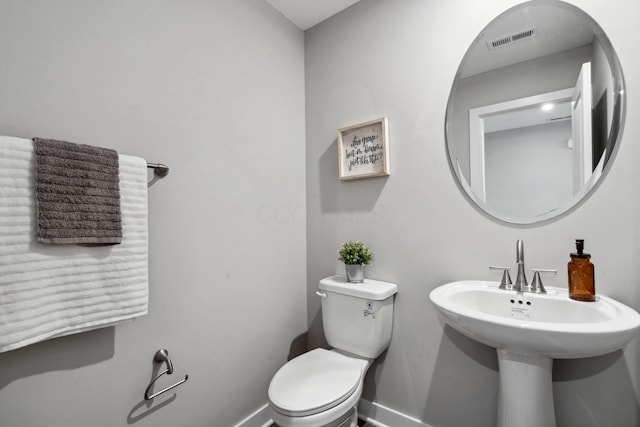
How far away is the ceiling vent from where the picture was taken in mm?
1212

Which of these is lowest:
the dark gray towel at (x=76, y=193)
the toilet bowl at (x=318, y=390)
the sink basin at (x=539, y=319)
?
the toilet bowl at (x=318, y=390)

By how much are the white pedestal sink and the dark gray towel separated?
3.83 ft

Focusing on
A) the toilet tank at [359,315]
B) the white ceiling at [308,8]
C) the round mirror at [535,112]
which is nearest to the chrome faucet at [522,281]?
the round mirror at [535,112]

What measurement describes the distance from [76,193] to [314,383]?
→ 1133 mm

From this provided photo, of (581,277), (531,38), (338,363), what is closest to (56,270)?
(338,363)

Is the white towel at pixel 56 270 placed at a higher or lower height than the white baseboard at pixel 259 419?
higher

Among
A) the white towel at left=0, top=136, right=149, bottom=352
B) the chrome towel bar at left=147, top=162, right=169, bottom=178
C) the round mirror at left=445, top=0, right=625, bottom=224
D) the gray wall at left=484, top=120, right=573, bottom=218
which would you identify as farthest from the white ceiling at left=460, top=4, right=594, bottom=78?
the white towel at left=0, top=136, right=149, bottom=352

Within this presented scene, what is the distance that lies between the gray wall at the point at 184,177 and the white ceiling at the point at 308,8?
2.1 inches

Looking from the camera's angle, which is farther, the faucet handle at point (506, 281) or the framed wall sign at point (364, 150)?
the framed wall sign at point (364, 150)

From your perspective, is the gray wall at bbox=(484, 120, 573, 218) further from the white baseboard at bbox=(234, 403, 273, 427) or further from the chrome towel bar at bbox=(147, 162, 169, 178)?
the white baseboard at bbox=(234, 403, 273, 427)

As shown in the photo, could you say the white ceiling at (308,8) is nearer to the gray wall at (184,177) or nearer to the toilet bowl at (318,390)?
the gray wall at (184,177)

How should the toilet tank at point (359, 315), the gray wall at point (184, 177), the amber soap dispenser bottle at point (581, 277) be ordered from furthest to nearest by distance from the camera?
the toilet tank at point (359, 315) < the amber soap dispenser bottle at point (581, 277) < the gray wall at point (184, 177)

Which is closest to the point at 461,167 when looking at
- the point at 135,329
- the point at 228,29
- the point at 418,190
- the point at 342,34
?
the point at 418,190

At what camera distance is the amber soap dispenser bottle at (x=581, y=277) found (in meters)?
1.01
